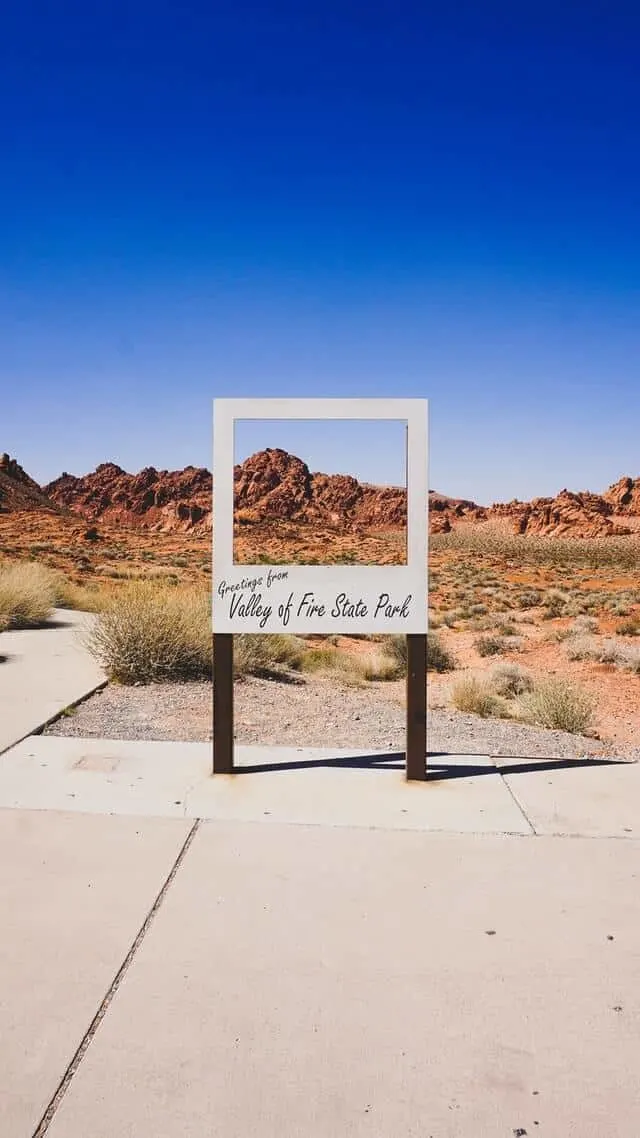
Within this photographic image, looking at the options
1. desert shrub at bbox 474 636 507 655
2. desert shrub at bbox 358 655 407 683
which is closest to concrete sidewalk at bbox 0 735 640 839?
desert shrub at bbox 358 655 407 683

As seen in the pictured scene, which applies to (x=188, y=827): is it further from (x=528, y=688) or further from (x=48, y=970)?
(x=528, y=688)

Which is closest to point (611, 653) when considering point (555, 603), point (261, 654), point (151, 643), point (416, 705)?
point (261, 654)

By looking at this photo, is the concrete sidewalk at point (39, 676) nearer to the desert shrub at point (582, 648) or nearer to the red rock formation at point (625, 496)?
the desert shrub at point (582, 648)

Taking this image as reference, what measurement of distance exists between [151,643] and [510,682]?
5.22m

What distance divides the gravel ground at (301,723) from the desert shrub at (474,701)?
41cm

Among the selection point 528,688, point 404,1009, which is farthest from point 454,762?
point 528,688

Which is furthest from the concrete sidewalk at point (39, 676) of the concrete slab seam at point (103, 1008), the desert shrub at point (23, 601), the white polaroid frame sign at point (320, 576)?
the concrete slab seam at point (103, 1008)

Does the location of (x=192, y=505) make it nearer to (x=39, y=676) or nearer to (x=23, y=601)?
(x=23, y=601)

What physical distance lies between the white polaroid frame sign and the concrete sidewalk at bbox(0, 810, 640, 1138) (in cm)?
141

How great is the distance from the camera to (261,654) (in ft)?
34.4

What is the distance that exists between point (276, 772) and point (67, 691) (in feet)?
10.8

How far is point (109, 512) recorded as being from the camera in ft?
366

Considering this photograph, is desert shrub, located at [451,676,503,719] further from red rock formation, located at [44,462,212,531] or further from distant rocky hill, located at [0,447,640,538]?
red rock formation, located at [44,462,212,531]

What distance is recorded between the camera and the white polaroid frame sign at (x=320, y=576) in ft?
16.9
